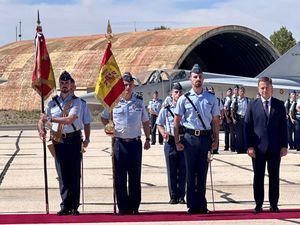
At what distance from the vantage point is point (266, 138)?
927 centimetres

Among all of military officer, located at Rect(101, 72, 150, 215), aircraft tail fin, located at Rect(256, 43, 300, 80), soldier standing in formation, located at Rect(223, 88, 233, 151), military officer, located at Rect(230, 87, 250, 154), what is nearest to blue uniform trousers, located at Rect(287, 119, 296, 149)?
soldier standing in formation, located at Rect(223, 88, 233, 151)

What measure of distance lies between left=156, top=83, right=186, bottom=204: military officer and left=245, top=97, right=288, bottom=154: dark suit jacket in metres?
1.58

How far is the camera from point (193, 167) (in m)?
9.22

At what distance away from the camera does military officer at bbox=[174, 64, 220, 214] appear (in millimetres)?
9172

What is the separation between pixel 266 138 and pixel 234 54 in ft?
131

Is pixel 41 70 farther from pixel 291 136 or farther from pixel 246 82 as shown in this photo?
pixel 246 82

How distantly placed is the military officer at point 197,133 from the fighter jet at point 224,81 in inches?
726

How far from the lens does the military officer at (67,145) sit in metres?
9.19

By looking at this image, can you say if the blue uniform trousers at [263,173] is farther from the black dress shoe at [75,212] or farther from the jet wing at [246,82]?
the jet wing at [246,82]

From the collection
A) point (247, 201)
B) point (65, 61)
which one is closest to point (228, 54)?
point (65, 61)

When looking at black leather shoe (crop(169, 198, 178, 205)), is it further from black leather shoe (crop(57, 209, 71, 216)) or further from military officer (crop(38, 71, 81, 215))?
black leather shoe (crop(57, 209, 71, 216))

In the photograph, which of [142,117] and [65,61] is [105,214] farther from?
[65,61]

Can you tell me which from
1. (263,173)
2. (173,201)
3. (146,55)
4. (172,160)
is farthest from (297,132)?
(146,55)

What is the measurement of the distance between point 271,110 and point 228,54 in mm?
40054
